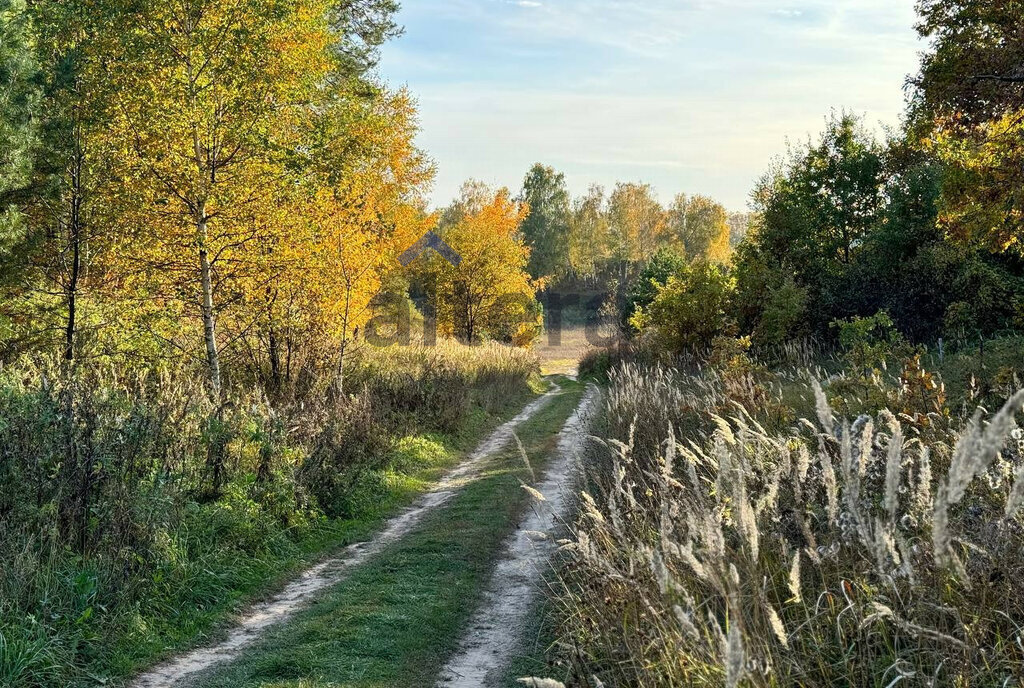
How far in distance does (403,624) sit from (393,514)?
4.38 metres

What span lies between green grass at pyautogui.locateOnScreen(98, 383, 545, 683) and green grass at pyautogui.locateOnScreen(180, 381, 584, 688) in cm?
67

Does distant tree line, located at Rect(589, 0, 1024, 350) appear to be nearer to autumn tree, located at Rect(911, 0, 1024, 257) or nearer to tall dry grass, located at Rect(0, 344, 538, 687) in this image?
autumn tree, located at Rect(911, 0, 1024, 257)

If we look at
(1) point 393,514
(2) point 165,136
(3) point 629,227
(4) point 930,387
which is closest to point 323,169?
(2) point 165,136

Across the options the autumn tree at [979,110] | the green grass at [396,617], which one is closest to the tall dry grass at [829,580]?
the green grass at [396,617]

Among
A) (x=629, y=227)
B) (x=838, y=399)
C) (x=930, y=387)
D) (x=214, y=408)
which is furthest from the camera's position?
(x=629, y=227)

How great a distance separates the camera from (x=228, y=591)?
7.48 m

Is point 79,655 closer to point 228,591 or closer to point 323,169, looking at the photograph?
point 228,591

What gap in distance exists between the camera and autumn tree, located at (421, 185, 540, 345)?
37875 mm

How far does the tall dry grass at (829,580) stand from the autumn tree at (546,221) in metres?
62.4

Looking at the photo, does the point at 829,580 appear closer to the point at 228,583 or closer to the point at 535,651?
the point at 535,651

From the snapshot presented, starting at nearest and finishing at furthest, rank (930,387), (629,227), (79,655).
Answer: (79,655) < (930,387) < (629,227)

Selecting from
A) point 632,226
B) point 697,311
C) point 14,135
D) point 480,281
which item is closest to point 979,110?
point 697,311

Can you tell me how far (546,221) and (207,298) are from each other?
57.2 m

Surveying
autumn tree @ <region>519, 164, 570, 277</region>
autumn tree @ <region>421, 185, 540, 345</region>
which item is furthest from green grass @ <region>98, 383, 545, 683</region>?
autumn tree @ <region>519, 164, 570, 277</region>
